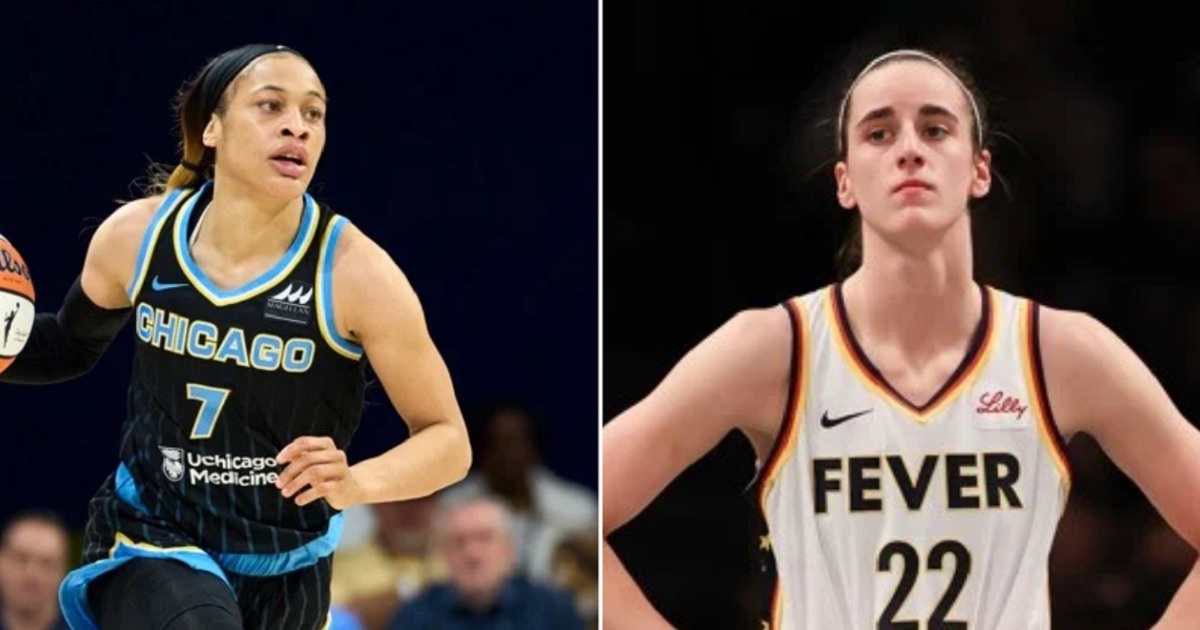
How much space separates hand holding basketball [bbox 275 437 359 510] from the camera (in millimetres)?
4211

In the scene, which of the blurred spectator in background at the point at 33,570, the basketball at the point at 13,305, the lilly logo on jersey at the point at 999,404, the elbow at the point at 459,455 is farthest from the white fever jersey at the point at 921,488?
the blurred spectator in background at the point at 33,570

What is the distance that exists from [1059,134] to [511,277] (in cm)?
197

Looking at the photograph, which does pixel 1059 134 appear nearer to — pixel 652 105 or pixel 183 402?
pixel 652 105

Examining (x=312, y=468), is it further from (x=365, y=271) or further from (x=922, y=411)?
(x=922, y=411)

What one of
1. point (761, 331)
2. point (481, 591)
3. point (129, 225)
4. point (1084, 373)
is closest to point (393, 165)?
point (129, 225)

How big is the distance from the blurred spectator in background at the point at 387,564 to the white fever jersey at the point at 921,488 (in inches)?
70.2

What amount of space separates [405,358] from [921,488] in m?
1.30

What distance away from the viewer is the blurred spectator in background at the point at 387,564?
20.6 ft

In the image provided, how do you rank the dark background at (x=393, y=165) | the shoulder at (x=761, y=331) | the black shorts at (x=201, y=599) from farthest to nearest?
the dark background at (x=393, y=165), the shoulder at (x=761, y=331), the black shorts at (x=201, y=599)

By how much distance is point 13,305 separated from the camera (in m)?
4.79

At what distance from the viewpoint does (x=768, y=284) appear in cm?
496

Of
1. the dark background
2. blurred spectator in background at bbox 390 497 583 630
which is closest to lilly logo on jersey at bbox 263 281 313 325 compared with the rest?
the dark background

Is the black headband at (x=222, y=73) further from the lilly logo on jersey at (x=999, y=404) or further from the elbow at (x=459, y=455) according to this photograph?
the lilly logo on jersey at (x=999, y=404)

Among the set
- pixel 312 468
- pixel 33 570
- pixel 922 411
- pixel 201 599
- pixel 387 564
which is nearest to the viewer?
pixel 312 468
